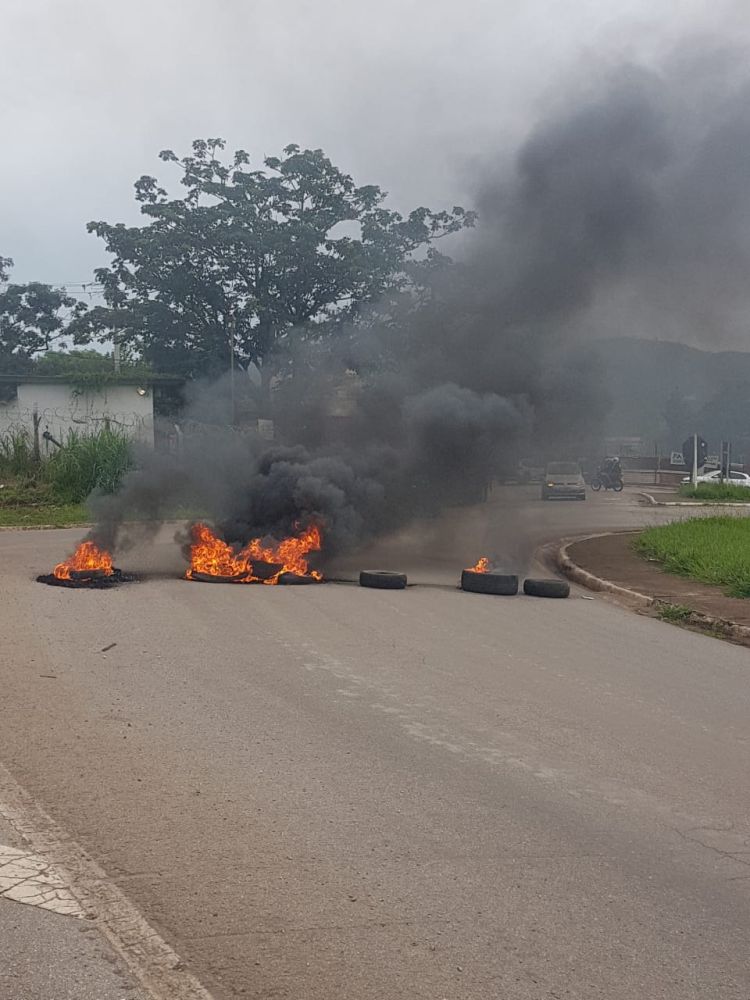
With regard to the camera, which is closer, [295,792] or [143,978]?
[143,978]

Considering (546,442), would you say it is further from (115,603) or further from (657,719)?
(657,719)

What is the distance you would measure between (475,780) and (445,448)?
11.3m

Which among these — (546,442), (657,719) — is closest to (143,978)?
(657,719)

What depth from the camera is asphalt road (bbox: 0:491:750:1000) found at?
135 inches

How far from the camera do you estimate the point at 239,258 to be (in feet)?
105

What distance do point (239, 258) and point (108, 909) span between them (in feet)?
98.3

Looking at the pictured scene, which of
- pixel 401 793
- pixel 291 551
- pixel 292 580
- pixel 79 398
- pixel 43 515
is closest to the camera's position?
pixel 401 793

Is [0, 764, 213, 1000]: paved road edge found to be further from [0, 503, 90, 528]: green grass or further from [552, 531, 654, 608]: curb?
[0, 503, 90, 528]: green grass

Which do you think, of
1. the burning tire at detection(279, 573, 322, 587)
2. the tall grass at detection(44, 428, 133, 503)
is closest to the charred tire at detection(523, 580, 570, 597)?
the burning tire at detection(279, 573, 322, 587)

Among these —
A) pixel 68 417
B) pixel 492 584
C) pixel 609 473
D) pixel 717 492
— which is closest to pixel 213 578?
pixel 492 584

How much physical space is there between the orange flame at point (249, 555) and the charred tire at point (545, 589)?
8.72ft

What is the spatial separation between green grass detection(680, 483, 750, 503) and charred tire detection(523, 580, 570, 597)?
81.8 feet

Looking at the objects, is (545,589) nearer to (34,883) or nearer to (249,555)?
(249,555)

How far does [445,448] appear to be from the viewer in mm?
16312
